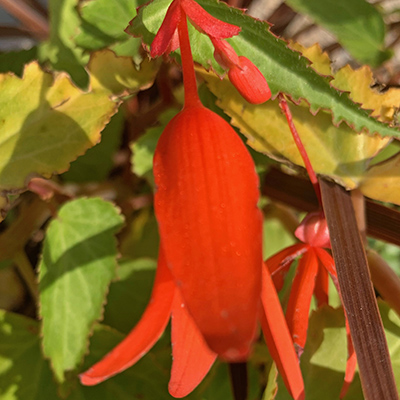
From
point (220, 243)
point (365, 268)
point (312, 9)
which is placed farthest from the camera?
point (312, 9)

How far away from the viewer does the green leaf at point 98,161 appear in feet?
2.17

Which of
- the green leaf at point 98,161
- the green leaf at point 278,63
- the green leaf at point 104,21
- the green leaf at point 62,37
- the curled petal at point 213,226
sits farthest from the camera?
the green leaf at point 98,161

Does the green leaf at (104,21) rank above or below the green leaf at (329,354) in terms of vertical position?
above

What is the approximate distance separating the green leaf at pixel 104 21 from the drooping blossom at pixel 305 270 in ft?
0.54

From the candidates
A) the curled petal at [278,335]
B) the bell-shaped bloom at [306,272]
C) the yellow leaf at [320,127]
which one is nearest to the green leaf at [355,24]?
the yellow leaf at [320,127]

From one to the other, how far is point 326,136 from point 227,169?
220 mm

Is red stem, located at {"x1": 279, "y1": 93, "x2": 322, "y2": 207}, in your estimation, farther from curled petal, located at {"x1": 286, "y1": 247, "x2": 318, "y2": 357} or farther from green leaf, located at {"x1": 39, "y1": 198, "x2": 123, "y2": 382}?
green leaf, located at {"x1": 39, "y1": 198, "x2": 123, "y2": 382}

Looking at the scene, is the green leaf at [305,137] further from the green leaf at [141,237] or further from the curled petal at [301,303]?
the green leaf at [141,237]

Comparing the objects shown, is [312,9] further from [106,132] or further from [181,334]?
[181,334]

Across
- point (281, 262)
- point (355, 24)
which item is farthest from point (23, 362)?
point (355, 24)

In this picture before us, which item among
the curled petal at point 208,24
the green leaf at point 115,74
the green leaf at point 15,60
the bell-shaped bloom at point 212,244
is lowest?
the bell-shaped bloom at point 212,244

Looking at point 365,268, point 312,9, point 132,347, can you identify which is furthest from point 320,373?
point 312,9

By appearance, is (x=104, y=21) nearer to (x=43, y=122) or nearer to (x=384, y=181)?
(x=43, y=122)

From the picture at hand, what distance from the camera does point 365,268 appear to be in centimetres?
38
